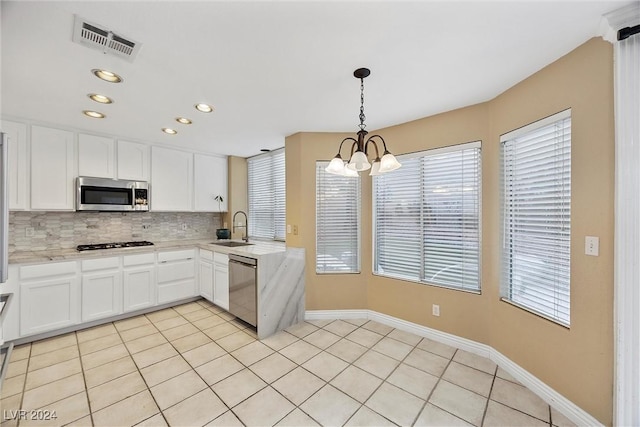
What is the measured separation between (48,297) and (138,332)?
981mm

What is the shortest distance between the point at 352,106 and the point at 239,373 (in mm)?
2669

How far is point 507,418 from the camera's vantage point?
1702 millimetres

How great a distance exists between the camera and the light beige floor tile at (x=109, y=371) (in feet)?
6.88

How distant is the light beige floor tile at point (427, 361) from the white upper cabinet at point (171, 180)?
3.79 m

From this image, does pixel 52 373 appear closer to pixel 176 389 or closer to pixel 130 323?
pixel 130 323

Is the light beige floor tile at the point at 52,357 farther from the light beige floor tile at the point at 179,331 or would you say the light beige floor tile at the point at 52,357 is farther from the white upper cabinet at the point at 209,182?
the white upper cabinet at the point at 209,182

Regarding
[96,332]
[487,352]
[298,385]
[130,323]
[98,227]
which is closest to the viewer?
[298,385]

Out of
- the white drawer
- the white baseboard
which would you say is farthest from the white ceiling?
the white baseboard

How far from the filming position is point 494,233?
2.35 meters

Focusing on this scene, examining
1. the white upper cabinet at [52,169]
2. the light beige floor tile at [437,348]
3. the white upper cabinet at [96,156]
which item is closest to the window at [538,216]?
the light beige floor tile at [437,348]

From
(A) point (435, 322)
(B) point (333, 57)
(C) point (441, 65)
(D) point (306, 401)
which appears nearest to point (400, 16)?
(B) point (333, 57)

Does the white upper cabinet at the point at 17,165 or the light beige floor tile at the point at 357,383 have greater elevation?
the white upper cabinet at the point at 17,165

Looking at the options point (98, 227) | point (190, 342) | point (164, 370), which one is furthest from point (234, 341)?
point (98, 227)

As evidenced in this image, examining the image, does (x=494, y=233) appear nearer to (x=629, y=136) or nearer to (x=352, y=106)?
(x=629, y=136)
